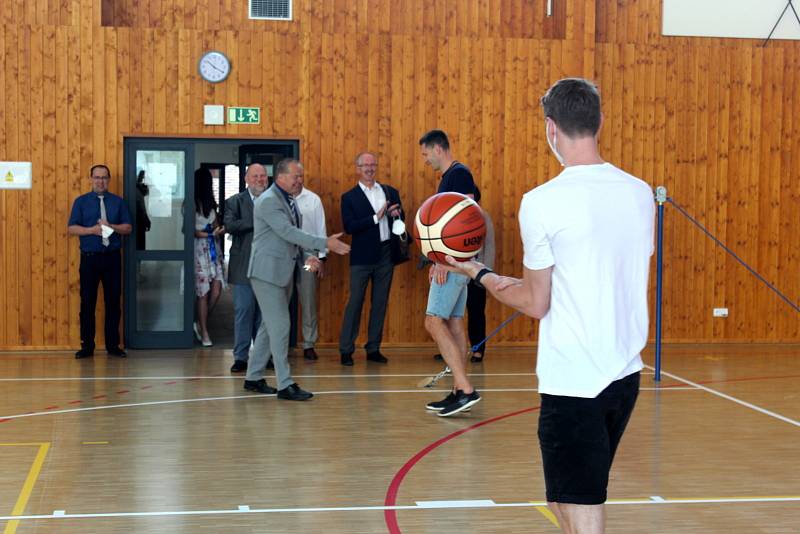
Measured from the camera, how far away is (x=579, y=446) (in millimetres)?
2594

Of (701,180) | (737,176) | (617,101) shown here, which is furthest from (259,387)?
(737,176)

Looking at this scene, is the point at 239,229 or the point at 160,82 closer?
the point at 239,229

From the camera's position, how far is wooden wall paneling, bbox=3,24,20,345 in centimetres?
959

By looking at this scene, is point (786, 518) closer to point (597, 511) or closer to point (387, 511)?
point (387, 511)

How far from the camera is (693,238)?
421 inches

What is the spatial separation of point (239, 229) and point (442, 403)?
9.55 ft

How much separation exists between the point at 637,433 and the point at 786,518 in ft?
5.78

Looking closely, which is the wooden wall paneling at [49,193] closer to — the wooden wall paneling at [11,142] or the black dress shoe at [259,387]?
the wooden wall paneling at [11,142]

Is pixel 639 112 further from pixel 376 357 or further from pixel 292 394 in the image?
pixel 292 394

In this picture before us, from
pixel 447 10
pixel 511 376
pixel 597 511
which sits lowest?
pixel 511 376

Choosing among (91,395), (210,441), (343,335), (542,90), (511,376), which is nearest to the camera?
(210,441)

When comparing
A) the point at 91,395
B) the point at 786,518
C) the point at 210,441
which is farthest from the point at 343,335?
the point at 786,518

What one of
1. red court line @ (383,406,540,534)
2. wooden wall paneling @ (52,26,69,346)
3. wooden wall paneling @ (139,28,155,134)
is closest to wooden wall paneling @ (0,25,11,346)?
wooden wall paneling @ (52,26,69,346)

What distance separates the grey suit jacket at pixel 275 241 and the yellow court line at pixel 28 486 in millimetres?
1804
